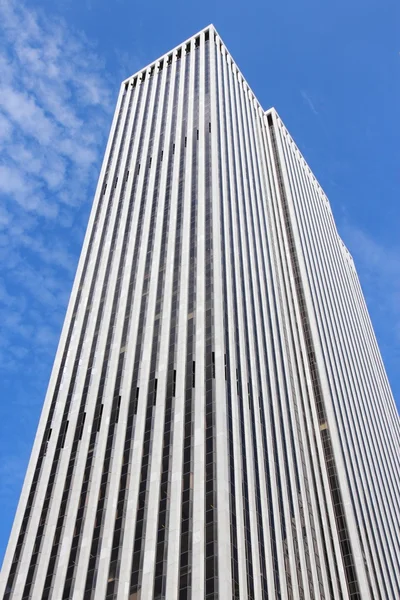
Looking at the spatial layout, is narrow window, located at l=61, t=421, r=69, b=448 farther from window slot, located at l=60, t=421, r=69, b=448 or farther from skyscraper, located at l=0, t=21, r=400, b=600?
skyscraper, located at l=0, t=21, r=400, b=600

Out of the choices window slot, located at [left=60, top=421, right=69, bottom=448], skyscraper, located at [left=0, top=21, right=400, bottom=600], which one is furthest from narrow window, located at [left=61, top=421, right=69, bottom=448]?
skyscraper, located at [left=0, top=21, right=400, bottom=600]

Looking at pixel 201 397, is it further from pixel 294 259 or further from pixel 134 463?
pixel 294 259

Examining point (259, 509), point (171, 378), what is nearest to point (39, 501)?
point (171, 378)

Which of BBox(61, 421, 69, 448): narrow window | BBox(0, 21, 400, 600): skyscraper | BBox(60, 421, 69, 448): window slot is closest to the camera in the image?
BBox(0, 21, 400, 600): skyscraper

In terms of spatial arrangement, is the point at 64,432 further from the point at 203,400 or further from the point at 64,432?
the point at 203,400

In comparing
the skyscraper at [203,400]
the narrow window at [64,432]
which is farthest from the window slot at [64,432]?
the skyscraper at [203,400]

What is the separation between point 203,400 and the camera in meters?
72.8

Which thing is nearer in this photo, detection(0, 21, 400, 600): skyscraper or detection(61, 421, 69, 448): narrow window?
detection(0, 21, 400, 600): skyscraper

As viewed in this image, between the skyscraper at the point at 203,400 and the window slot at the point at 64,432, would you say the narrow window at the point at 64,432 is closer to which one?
the window slot at the point at 64,432

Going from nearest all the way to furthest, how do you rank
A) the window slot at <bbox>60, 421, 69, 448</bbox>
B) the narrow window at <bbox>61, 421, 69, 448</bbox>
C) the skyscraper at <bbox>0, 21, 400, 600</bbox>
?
the skyscraper at <bbox>0, 21, 400, 600</bbox>
the window slot at <bbox>60, 421, 69, 448</bbox>
the narrow window at <bbox>61, 421, 69, 448</bbox>

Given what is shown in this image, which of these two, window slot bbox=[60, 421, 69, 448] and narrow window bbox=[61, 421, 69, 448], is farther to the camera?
narrow window bbox=[61, 421, 69, 448]

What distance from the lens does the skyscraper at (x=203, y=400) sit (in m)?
64.4

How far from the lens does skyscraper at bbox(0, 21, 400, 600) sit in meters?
64.4

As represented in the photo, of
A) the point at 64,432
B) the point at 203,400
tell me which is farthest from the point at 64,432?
the point at 203,400
